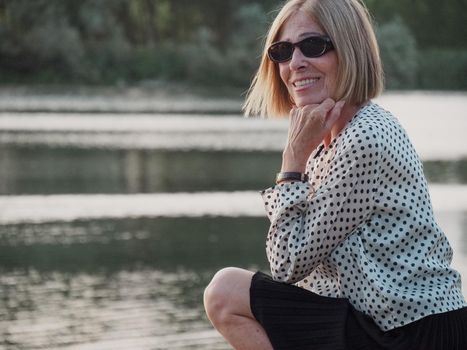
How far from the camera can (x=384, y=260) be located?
2609 mm

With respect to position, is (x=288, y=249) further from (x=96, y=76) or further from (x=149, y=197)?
(x=96, y=76)

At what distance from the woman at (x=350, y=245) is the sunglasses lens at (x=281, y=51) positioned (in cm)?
11

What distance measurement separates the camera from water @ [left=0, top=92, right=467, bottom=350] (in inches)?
199

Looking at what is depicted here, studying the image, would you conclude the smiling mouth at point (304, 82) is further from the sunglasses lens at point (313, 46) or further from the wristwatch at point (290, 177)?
the wristwatch at point (290, 177)

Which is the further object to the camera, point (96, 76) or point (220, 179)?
point (96, 76)

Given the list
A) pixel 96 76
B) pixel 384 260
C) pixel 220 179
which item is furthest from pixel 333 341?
pixel 96 76

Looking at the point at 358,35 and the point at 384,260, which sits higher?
the point at 358,35

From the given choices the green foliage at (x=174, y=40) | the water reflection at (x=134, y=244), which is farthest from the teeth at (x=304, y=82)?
the green foliage at (x=174, y=40)

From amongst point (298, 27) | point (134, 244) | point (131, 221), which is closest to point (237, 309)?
point (298, 27)

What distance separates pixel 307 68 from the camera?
2.84 meters

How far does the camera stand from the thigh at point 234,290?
271cm

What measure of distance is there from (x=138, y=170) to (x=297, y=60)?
10285mm

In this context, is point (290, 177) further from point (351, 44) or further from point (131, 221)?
point (131, 221)

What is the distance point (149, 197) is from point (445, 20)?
3961 centimetres
